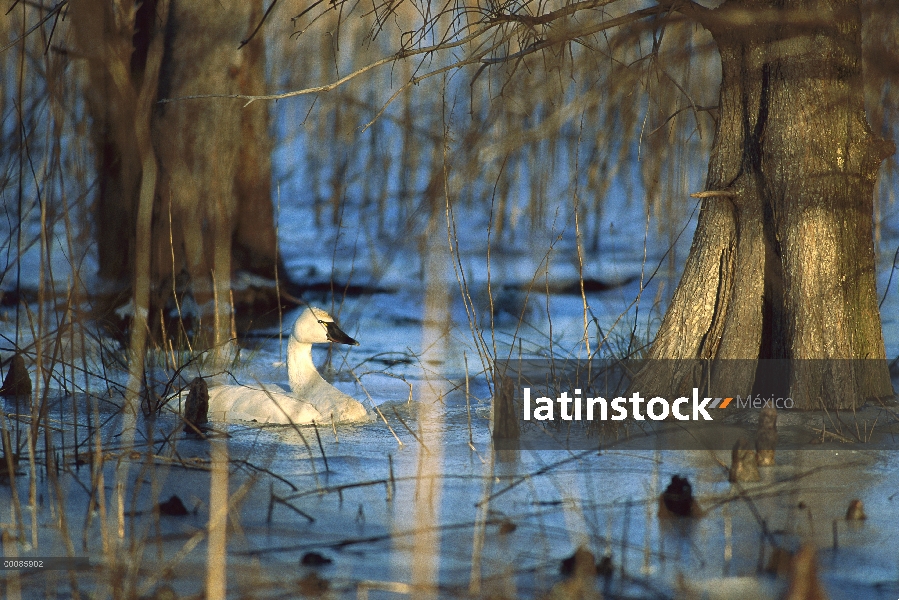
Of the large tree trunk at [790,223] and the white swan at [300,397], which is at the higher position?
the large tree trunk at [790,223]

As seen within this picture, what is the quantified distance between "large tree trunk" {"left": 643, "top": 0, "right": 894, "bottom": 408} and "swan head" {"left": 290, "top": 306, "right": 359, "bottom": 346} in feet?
6.34

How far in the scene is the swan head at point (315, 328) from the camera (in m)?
5.81

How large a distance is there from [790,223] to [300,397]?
2.85 meters

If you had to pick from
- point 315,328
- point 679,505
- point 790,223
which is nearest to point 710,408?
point 790,223

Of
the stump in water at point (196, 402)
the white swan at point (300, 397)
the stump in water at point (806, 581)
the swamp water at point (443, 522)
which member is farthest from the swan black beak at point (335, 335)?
the stump in water at point (806, 581)

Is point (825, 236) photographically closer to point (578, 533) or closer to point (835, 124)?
point (835, 124)

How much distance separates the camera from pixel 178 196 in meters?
7.49

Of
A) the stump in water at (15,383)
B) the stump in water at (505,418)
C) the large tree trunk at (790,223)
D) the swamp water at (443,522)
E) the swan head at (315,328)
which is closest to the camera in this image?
the swamp water at (443,522)

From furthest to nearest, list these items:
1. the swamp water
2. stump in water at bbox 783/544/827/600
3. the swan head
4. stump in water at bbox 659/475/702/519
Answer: the swan head < stump in water at bbox 659/475/702/519 < the swamp water < stump in water at bbox 783/544/827/600

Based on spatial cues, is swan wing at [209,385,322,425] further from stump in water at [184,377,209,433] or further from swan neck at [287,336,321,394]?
swan neck at [287,336,321,394]

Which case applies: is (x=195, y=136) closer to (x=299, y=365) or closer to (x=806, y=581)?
(x=299, y=365)

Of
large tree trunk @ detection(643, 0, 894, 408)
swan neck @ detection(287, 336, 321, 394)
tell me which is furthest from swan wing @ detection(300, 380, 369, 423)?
large tree trunk @ detection(643, 0, 894, 408)

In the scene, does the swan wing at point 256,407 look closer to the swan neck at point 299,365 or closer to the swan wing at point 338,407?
the swan wing at point 338,407

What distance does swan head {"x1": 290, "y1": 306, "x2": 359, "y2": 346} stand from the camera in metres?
5.81
